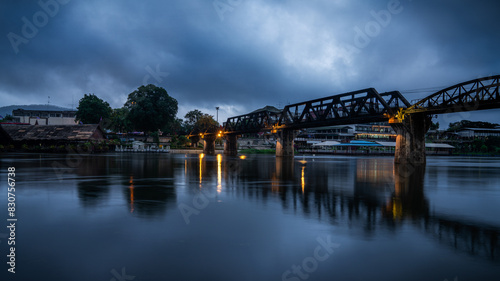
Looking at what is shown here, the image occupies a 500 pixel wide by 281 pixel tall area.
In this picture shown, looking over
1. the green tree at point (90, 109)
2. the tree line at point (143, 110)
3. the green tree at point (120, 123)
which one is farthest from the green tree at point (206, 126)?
the green tree at point (90, 109)

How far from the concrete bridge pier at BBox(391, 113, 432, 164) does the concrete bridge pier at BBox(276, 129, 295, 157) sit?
2982cm

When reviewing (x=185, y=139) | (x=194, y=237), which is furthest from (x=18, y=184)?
(x=185, y=139)

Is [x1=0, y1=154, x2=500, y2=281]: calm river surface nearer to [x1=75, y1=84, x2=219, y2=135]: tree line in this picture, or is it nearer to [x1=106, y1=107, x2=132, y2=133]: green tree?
[x1=75, y1=84, x2=219, y2=135]: tree line

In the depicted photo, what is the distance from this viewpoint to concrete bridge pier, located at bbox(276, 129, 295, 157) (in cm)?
7144

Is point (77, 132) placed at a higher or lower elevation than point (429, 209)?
higher

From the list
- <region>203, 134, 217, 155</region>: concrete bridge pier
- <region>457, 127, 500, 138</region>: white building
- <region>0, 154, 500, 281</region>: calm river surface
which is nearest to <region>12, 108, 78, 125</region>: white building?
<region>203, 134, 217, 155</region>: concrete bridge pier

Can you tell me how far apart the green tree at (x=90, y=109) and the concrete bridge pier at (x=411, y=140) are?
339 feet

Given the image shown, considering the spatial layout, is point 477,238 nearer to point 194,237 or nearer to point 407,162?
point 194,237

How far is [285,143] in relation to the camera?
72.6 meters

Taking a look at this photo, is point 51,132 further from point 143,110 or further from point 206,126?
point 206,126

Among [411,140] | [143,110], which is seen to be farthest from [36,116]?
[411,140]

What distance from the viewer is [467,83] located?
38.7 metres

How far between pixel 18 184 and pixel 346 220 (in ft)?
52.2

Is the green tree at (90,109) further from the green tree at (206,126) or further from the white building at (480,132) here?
the white building at (480,132)
